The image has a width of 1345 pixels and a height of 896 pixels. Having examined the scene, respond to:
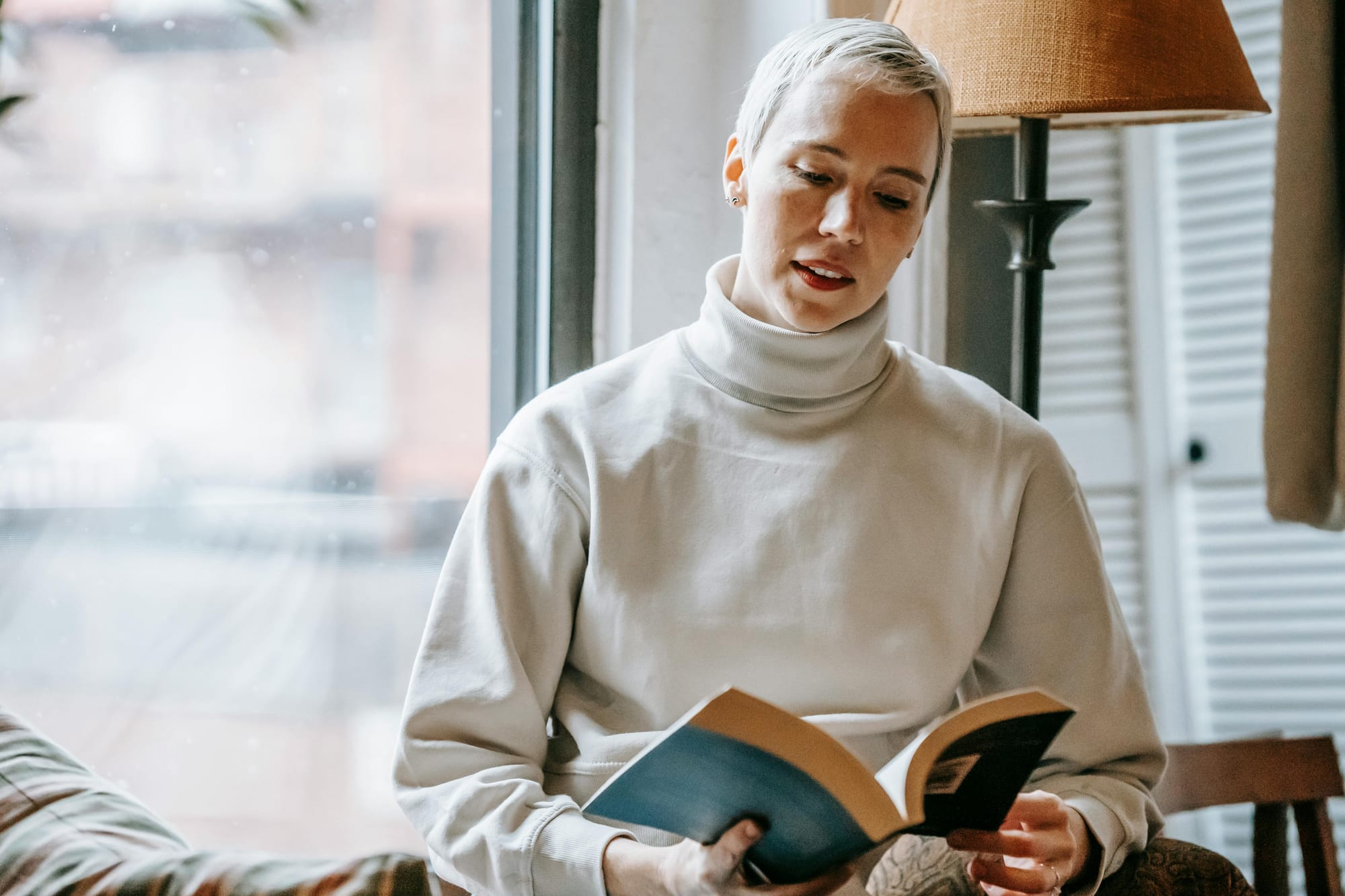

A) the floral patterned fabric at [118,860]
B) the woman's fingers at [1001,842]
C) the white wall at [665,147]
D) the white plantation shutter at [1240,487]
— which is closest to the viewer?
the floral patterned fabric at [118,860]

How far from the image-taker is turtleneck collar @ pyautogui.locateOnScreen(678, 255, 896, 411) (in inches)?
43.4

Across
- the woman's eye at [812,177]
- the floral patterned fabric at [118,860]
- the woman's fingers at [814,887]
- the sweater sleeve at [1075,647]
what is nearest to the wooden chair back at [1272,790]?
the sweater sleeve at [1075,647]

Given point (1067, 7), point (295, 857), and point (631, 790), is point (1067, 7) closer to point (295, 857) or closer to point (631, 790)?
point (631, 790)

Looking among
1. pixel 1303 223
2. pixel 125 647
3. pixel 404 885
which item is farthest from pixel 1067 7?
pixel 125 647

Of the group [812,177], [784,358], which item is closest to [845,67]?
[812,177]

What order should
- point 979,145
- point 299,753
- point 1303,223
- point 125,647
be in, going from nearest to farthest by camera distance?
point 125,647 < point 299,753 < point 1303,223 < point 979,145

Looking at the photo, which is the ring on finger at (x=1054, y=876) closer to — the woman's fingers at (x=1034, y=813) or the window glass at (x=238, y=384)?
the woman's fingers at (x=1034, y=813)

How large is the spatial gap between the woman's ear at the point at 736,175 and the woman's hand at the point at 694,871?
58cm

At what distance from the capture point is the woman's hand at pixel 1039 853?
989 mm

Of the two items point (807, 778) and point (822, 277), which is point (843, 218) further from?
point (807, 778)

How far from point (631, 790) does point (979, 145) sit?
1.36 m

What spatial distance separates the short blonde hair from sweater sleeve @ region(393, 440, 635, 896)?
38 centimetres

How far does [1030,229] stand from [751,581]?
1.85ft

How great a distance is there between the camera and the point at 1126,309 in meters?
2.13
